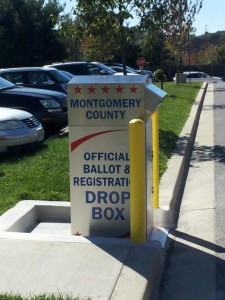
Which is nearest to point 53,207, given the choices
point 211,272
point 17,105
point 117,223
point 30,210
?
point 30,210

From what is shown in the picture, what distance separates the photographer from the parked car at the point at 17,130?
9.73m

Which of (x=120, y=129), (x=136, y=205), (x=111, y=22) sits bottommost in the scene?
(x=136, y=205)

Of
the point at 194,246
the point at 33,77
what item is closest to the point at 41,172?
the point at 194,246

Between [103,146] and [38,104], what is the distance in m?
7.75

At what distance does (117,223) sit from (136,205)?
42cm

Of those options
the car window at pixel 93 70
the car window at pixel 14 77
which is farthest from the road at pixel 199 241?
the car window at pixel 93 70

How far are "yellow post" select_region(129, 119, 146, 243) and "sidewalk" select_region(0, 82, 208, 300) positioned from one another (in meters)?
0.14

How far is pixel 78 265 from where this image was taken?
14.7ft

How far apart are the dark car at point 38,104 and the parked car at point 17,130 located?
6.84 ft

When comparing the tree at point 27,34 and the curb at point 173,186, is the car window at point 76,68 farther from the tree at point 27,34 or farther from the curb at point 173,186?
the tree at point 27,34

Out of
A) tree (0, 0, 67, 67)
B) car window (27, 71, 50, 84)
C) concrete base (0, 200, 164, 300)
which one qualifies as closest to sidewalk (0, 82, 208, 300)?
concrete base (0, 200, 164, 300)

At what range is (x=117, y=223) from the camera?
17.0ft

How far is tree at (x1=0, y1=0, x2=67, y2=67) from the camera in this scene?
47.8m

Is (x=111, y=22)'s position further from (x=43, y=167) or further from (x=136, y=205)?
(x=136, y=205)
